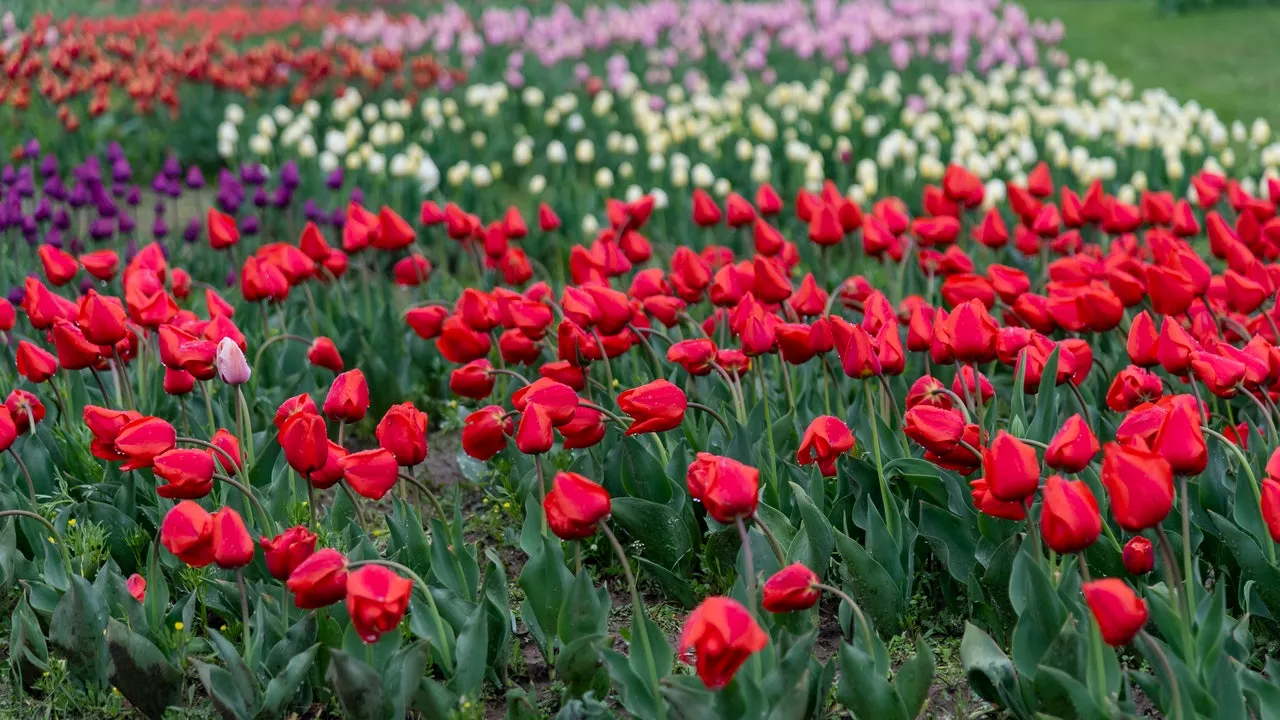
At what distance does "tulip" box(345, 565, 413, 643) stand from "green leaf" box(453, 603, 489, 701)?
468mm

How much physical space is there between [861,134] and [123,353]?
6043mm

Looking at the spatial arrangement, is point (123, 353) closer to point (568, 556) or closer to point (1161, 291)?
point (568, 556)

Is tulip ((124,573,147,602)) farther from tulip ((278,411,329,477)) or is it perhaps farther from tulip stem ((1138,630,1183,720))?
tulip stem ((1138,630,1183,720))

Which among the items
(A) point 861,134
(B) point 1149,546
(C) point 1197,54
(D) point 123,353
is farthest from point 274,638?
(C) point 1197,54

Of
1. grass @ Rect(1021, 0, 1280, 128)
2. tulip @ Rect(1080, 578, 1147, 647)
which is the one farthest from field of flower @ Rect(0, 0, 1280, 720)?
grass @ Rect(1021, 0, 1280, 128)

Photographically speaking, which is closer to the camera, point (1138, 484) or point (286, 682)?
point (1138, 484)

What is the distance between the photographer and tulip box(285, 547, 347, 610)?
2541 millimetres

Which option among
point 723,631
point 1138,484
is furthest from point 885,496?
point 723,631

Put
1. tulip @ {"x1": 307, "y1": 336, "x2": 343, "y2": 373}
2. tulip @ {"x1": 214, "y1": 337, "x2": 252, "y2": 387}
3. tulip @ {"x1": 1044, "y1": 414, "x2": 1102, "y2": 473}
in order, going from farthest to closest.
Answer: tulip @ {"x1": 307, "y1": 336, "x2": 343, "y2": 373}, tulip @ {"x1": 214, "y1": 337, "x2": 252, "y2": 387}, tulip @ {"x1": 1044, "y1": 414, "x2": 1102, "y2": 473}

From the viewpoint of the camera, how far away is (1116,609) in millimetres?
2295

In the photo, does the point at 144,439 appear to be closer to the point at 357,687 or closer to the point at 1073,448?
the point at 357,687

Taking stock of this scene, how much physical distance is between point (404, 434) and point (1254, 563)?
1.96 metres

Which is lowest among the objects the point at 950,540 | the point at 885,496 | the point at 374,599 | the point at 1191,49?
the point at 1191,49

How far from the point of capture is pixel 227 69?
9938 mm
